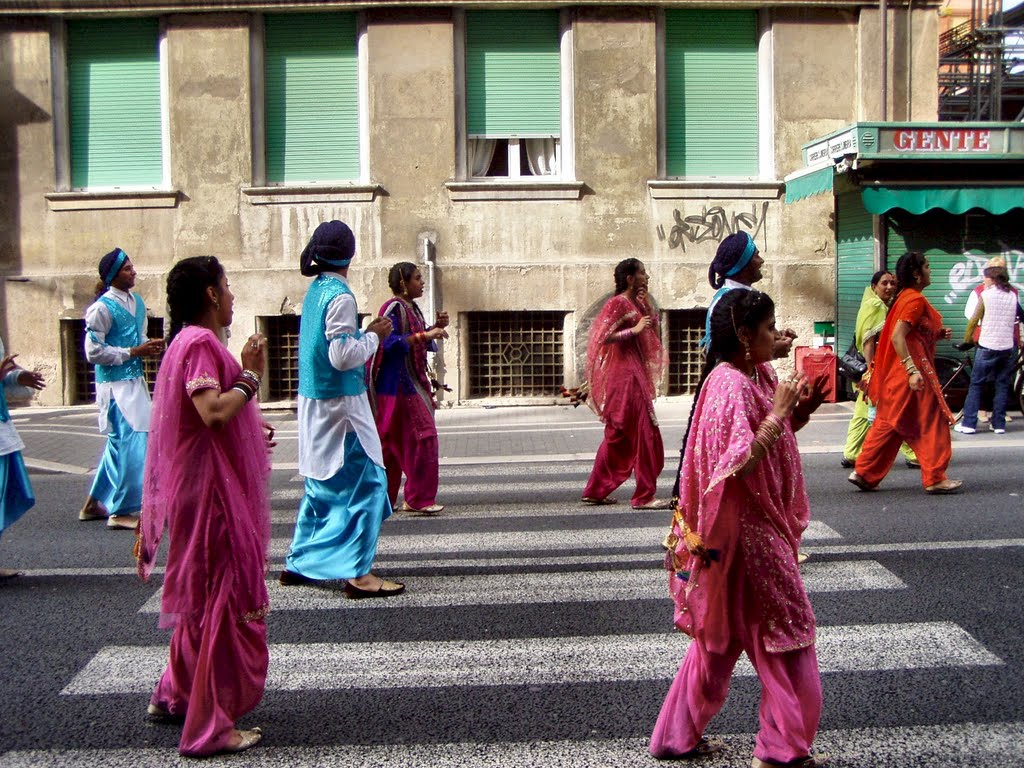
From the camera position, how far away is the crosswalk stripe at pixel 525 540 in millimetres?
7434

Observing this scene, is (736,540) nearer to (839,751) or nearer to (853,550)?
(839,751)

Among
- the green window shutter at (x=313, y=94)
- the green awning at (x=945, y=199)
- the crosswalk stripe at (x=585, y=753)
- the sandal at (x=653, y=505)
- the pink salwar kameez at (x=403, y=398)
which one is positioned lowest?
the crosswalk stripe at (x=585, y=753)

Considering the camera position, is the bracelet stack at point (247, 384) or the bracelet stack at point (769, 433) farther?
the bracelet stack at point (247, 384)

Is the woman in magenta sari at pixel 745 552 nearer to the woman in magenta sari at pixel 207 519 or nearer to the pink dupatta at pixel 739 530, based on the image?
the pink dupatta at pixel 739 530

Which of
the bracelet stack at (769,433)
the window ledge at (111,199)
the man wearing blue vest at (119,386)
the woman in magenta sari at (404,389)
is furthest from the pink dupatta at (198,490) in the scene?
the window ledge at (111,199)

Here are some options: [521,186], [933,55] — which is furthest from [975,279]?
[521,186]

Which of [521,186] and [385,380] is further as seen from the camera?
[521,186]

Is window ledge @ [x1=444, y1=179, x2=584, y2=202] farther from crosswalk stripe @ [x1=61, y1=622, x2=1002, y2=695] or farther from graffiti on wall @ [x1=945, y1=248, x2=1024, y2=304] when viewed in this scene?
crosswalk stripe @ [x1=61, y1=622, x2=1002, y2=695]

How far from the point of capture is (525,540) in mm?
7672

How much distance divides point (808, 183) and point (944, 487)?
24.2ft

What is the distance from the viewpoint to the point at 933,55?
16.2 meters

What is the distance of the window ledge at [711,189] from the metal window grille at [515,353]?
7.02 feet

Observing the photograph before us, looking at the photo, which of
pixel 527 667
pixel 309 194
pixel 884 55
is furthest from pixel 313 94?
pixel 527 667

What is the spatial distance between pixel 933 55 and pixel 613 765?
571 inches
